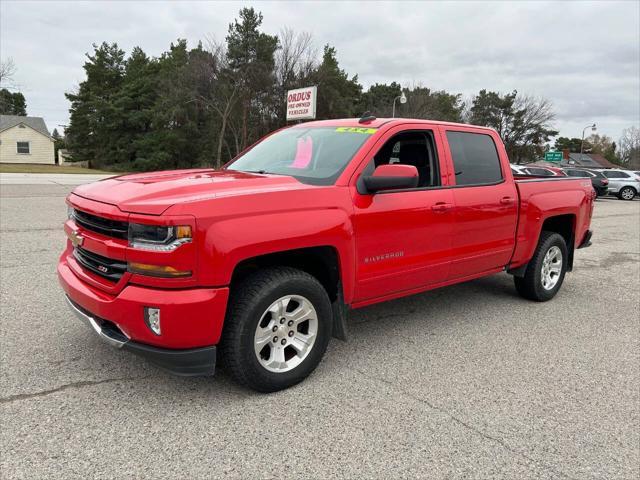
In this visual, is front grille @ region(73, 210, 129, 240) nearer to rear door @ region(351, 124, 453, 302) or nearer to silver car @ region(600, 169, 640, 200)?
rear door @ region(351, 124, 453, 302)

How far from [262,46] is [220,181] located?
1755 inches

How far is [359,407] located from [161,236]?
63.4 inches

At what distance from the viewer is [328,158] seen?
3797 millimetres

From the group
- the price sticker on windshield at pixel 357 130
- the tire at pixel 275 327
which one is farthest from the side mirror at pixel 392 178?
the tire at pixel 275 327

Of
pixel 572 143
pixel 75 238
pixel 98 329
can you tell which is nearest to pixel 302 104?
pixel 75 238

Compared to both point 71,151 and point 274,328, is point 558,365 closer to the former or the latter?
point 274,328

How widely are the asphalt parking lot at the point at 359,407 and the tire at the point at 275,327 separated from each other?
0.56 feet

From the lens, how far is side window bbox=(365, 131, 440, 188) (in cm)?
419

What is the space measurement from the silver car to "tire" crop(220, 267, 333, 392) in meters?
32.1

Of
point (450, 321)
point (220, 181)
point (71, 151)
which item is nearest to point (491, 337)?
point (450, 321)

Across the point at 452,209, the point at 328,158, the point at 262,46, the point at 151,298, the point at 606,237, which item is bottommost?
the point at 606,237

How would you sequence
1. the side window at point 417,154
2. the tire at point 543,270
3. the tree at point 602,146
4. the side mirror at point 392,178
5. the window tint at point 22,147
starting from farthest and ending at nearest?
the tree at point 602,146 → the window tint at point 22,147 → the tire at point 543,270 → the side window at point 417,154 → the side mirror at point 392,178

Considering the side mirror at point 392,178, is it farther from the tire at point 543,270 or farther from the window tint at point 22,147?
the window tint at point 22,147

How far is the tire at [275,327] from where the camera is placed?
2.96m
